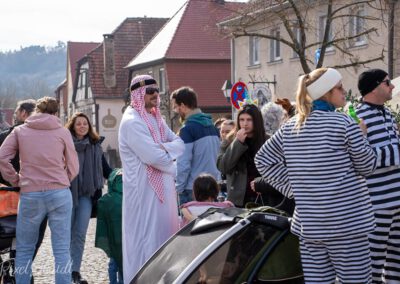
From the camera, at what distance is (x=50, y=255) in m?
10.3

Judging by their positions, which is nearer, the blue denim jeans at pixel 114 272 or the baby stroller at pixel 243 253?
the baby stroller at pixel 243 253

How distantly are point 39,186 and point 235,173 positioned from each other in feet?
6.14

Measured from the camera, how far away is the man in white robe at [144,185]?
21.5ft

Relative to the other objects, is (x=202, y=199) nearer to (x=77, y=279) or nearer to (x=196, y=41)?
(x=77, y=279)

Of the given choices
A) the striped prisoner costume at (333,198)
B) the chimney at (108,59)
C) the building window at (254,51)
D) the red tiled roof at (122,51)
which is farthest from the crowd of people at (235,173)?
the red tiled roof at (122,51)

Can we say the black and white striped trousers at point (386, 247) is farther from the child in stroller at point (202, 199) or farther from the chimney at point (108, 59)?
the chimney at point (108, 59)

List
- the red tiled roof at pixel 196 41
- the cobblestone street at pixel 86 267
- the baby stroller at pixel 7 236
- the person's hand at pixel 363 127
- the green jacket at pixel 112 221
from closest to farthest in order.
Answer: the person's hand at pixel 363 127, the baby stroller at pixel 7 236, the green jacket at pixel 112 221, the cobblestone street at pixel 86 267, the red tiled roof at pixel 196 41

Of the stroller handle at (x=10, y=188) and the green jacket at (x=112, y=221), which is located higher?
the stroller handle at (x=10, y=188)

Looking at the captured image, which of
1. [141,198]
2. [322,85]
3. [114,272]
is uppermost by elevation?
[322,85]

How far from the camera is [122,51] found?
54.8 meters

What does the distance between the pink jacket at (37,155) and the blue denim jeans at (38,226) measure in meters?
0.09

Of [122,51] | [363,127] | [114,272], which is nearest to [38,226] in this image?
[114,272]

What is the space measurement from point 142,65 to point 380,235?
141ft

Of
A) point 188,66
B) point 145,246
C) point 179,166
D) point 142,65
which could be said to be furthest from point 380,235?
point 142,65
